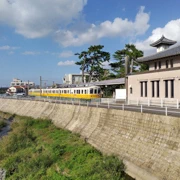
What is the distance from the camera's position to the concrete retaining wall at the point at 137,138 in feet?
36.5

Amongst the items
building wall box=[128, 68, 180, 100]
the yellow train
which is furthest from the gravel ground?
the yellow train

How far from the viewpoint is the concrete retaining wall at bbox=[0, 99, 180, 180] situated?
36.5ft

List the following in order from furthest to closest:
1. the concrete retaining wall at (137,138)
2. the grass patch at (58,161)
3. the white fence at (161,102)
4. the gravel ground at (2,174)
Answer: the white fence at (161,102), the gravel ground at (2,174), the grass patch at (58,161), the concrete retaining wall at (137,138)

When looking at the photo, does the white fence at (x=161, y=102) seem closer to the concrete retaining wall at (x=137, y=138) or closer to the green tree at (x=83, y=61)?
the concrete retaining wall at (x=137, y=138)

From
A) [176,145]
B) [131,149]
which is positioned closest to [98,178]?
[131,149]

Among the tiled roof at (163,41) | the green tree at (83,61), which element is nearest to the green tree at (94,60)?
the green tree at (83,61)

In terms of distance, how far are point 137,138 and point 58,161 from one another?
555cm

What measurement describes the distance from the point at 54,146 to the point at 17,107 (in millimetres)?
31342

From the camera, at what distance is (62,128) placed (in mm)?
24562

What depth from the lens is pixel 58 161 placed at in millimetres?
15000

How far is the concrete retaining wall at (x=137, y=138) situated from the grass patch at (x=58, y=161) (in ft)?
3.08

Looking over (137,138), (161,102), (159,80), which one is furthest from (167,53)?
(137,138)

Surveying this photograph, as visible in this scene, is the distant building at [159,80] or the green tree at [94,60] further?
the green tree at [94,60]

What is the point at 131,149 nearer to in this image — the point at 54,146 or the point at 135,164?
the point at 135,164
